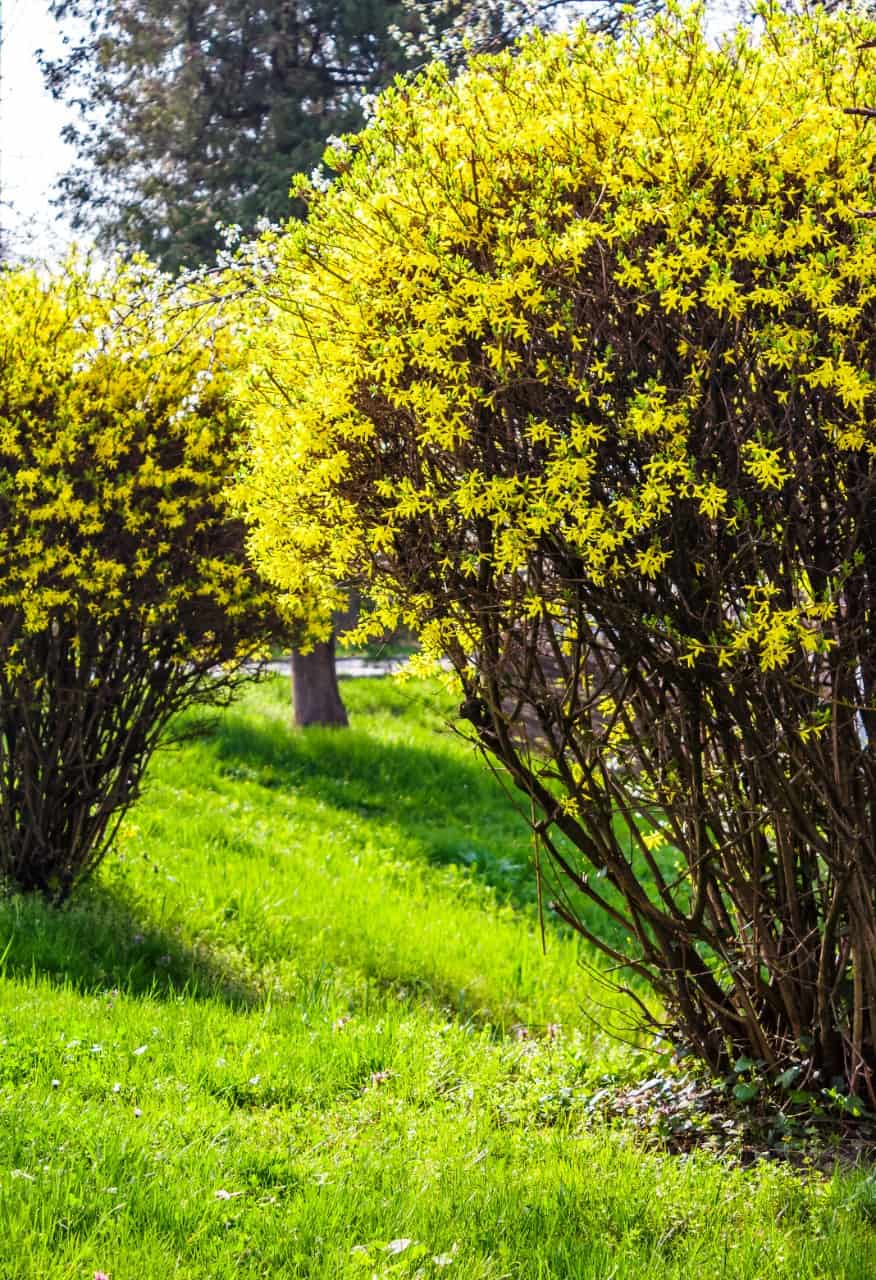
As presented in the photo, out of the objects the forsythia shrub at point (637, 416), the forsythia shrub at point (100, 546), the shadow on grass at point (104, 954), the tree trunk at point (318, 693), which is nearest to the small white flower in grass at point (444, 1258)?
the forsythia shrub at point (637, 416)

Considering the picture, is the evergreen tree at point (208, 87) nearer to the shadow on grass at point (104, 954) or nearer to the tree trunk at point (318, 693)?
the tree trunk at point (318, 693)

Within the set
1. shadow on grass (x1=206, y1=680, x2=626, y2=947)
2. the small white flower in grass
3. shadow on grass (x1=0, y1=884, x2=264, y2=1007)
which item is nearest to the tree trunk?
shadow on grass (x1=206, y1=680, x2=626, y2=947)

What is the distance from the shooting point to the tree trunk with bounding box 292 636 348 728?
45.0 feet

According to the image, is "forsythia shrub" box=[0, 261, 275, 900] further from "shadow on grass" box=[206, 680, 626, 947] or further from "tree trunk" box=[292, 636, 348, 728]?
"tree trunk" box=[292, 636, 348, 728]

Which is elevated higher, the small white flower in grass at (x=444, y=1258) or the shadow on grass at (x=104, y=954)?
the shadow on grass at (x=104, y=954)

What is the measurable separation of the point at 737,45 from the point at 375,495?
61.5 inches

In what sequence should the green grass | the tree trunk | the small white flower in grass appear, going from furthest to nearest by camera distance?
the tree trunk, the green grass, the small white flower in grass

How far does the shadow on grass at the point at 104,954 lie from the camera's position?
5.74 metres

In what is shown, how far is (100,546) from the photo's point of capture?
6.26 meters

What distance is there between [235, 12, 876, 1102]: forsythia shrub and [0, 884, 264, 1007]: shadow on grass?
2458 mm

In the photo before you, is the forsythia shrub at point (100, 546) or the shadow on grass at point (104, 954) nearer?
the shadow on grass at point (104, 954)

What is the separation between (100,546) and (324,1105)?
2.95 m

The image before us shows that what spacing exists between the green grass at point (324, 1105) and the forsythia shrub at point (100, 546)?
623mm

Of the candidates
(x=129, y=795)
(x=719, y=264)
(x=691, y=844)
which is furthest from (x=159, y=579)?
(x=719, y=264)
